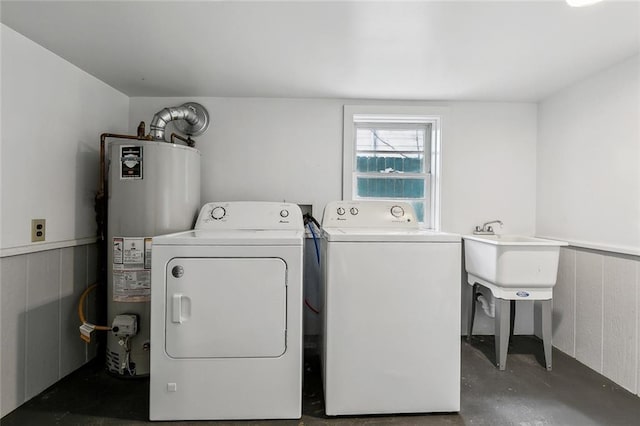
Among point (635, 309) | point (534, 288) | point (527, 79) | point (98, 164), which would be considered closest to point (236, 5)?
point (98, 164)

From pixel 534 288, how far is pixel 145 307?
251 cm

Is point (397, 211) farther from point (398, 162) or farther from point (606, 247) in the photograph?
point (606, 247)

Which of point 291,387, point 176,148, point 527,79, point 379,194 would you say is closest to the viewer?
point 291,387

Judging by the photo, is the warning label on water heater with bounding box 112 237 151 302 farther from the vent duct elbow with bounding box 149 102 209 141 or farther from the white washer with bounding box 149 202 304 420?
the vent duct elbow with bounding box 149 102 209 141

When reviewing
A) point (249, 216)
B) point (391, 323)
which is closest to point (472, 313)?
point (391, 323)

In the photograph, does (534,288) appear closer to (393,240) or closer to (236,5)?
(393,240)

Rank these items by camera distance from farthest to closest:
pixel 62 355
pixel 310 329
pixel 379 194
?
pixel 379 194 → pixel 310 329 → pixel 62 355

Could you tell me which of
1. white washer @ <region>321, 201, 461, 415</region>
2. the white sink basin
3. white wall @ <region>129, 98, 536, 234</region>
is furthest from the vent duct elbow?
the white sink basin

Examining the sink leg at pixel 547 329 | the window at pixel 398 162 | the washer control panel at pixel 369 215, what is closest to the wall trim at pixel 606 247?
the sink leg at pixel 547 329

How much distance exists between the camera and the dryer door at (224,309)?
1.58 meters

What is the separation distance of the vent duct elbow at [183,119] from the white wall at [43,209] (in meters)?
0.42

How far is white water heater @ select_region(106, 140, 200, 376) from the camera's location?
198cm

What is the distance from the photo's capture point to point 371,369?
162 cm

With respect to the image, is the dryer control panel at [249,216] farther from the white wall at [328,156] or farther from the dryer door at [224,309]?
the dryer door at [224,309]
